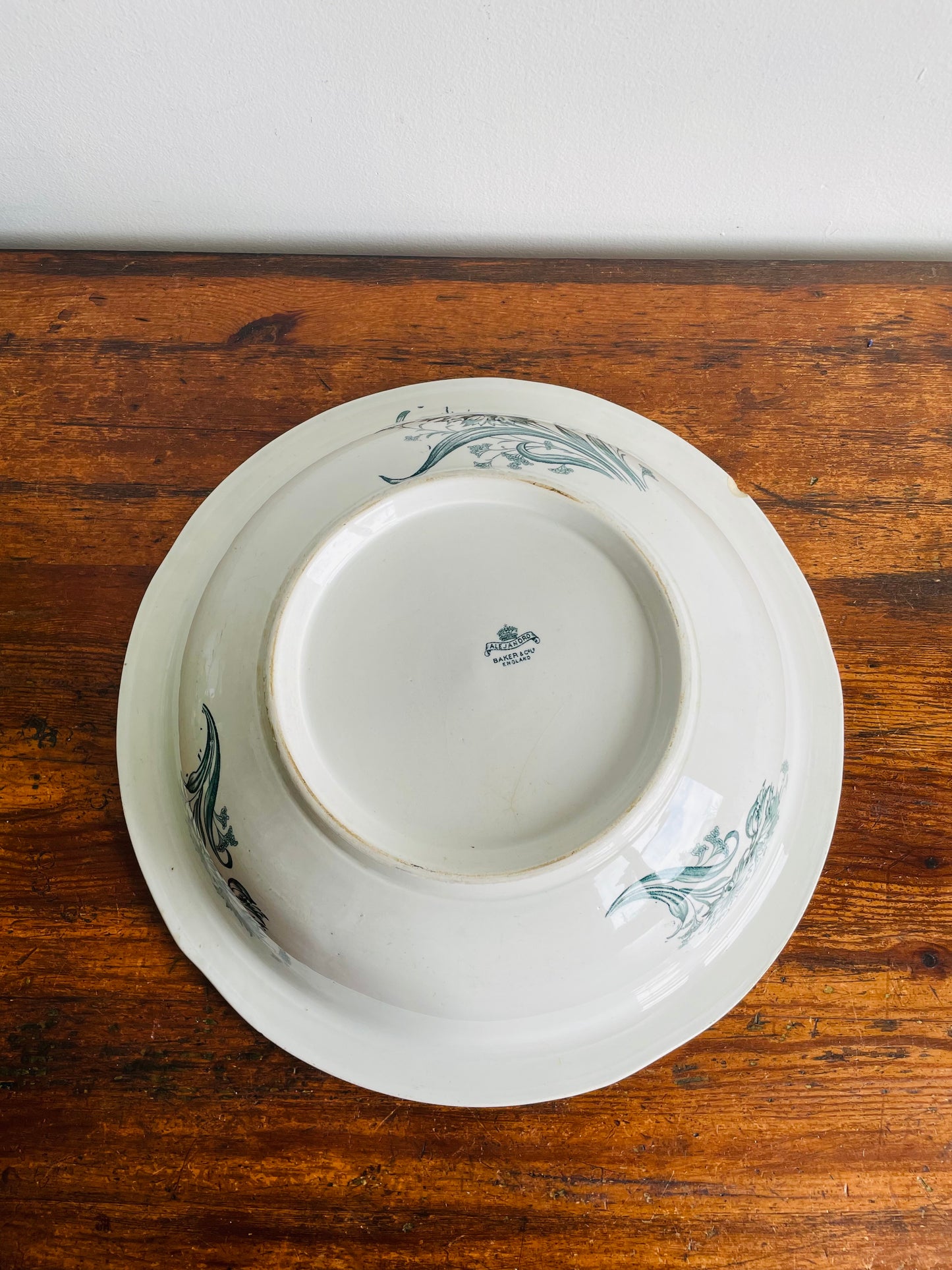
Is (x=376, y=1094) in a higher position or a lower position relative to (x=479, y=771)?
lower

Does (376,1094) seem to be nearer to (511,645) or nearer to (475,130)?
(511,645)

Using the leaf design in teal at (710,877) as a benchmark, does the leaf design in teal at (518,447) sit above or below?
above

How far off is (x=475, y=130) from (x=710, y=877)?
49cm

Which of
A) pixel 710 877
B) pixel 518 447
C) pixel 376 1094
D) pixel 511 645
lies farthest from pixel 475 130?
pixel 376 1094

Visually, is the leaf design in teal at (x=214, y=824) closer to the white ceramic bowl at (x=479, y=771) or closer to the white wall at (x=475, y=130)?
the white ceramic bowl at (x=479, y=771)

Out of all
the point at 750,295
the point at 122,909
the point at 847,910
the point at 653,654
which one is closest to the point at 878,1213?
the point at 847,910

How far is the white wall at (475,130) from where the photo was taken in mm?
493

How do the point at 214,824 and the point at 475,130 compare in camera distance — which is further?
the point at 475,130

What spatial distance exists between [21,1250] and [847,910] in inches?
20.2

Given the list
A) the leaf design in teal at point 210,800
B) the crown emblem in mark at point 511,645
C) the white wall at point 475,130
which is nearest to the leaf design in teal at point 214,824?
the leaf design in teal at point 210,800

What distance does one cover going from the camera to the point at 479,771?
39 cm

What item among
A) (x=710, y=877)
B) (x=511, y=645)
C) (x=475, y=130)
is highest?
(x=475, y=130)

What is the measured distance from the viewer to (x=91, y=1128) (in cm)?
47

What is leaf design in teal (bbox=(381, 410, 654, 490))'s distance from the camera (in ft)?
1.46
